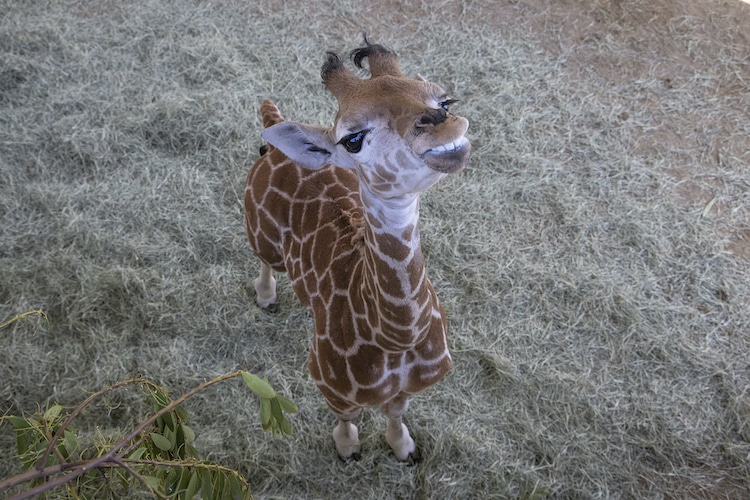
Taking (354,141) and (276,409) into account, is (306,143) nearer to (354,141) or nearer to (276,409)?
(354,141)

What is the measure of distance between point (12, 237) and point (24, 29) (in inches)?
73.6

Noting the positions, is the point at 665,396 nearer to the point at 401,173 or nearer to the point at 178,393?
the point at 401,173

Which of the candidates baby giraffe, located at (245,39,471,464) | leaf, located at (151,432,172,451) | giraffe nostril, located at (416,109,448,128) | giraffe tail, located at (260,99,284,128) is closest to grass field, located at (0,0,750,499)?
baby giraffe, located at (245,39,471,464)

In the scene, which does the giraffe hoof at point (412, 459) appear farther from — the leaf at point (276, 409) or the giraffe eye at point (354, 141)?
the giraffe eye at point (354, 141)

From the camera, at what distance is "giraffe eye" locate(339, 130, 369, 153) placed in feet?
5.54

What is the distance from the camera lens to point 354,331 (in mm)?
2084

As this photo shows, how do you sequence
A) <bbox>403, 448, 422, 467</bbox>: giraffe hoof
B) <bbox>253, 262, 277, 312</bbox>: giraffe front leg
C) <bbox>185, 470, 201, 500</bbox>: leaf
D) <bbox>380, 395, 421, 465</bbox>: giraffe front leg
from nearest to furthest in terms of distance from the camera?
<bbox>185, 470, 201, 500</bbox>: leaf < <bbox>380, 395, 421, 465</bbox>: giraffe front leg < <bbox>403, 448, 422, 467</bbox>: giraffe hoof < <bbox>253, 262, 277, 312</bbox>: giraffe front leg

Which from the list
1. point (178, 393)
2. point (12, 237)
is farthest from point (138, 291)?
point (12, 237)

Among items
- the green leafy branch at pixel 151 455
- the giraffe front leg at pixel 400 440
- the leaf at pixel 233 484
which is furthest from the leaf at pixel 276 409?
the giraffe front leg at pixel 400 440

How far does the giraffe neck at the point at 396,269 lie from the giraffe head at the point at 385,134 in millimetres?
76

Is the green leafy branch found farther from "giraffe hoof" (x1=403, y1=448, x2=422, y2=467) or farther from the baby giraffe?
"giraffe hoof" (x1=403, y1=448, x2=422, y2=467)

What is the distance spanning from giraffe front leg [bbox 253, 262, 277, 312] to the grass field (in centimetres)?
6

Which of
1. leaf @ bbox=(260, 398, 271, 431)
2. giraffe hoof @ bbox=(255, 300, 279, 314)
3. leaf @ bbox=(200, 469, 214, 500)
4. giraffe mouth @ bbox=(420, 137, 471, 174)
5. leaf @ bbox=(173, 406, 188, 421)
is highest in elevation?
giraffe mouth @ bbox=(420, 137, 471, 174)

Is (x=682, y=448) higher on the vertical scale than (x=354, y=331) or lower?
lower
